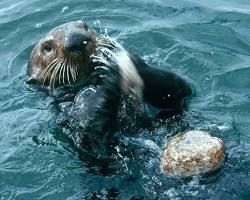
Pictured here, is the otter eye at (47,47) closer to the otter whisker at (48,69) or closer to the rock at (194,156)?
the otter whisker at (48,69)

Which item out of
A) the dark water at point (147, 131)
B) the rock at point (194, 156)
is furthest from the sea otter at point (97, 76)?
the rock at point (194, 156)

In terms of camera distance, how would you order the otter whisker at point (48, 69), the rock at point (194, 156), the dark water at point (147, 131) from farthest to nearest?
the otter whisker at point (48, 69), the dark water at point (147, 131), the rock at point (194, 156)

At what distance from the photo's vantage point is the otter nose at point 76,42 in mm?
5176

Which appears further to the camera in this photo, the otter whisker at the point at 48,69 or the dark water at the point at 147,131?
the otter whisker at the point at 48,69

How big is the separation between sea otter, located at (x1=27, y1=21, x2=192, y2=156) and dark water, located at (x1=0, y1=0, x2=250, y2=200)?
343 millimetres

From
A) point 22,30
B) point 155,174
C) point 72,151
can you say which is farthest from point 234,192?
point 22,30

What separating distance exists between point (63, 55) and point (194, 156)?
163 centimetres

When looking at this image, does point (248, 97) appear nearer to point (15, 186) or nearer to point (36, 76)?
point (36, 76)

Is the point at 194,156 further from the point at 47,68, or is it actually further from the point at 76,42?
the point at 47,68

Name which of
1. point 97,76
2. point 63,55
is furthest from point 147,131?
point 63,55

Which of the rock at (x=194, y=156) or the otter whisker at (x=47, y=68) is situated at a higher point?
the otter whisker at (x=47, y=68)

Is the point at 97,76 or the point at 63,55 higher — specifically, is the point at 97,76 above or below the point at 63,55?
below

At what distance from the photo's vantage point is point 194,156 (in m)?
4.84

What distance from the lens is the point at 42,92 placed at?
20.0 ft
